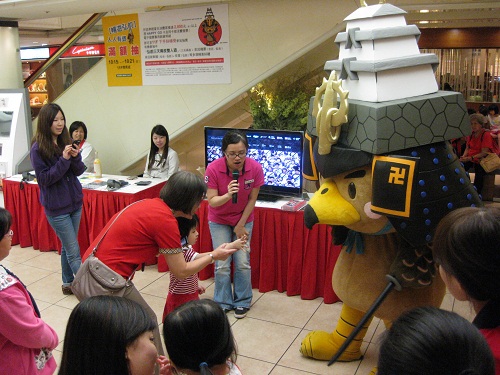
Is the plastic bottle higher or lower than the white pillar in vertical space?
lower

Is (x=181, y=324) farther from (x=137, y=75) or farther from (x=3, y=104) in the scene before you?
(x=3, y=104)

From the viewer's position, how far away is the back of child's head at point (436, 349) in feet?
3.28

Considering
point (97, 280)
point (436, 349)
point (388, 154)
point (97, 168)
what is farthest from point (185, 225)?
point (97, 168)

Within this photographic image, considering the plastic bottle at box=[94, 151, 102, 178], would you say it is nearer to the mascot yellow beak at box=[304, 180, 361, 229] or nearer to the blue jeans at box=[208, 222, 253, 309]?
the blue jeans at box=[208, 222, 253, 309]

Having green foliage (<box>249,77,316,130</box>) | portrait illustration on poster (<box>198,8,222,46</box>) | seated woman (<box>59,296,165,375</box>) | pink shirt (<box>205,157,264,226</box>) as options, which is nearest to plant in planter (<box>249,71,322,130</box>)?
green foliage (<box>249,77,316,130</box>)

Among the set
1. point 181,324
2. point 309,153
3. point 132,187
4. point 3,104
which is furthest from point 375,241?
point 3,104

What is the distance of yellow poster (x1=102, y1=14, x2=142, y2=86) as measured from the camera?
240 inches

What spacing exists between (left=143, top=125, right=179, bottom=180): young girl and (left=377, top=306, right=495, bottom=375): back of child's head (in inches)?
170

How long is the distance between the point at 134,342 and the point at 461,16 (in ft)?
25.1

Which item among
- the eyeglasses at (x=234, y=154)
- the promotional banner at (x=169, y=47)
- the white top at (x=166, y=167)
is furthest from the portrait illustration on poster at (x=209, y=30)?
the eyeglasses at (x=234, y=154)

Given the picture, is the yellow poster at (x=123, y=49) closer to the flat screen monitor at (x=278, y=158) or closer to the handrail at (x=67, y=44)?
the handrail at (x=67, y=44)

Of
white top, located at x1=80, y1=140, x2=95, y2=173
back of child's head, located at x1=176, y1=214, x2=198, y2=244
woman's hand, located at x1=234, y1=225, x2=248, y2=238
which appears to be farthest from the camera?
white top, located at x1=80, y1=140, x2=95, y2=173

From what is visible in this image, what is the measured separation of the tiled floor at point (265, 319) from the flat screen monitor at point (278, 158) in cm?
86

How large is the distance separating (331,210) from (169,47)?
3.94 m
